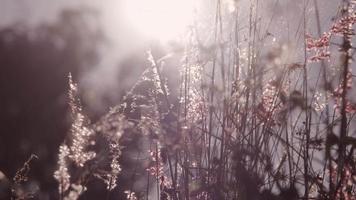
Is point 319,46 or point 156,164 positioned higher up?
point 319,46

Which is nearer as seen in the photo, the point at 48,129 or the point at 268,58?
the point at 268,58

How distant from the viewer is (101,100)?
9492 millimetres

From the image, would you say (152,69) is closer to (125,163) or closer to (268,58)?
(268,58)

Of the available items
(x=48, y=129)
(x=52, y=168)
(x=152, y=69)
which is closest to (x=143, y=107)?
(x=152, y=69)

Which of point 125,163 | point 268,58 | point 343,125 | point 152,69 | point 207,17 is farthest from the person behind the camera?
point 125,163

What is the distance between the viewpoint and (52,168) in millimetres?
10477

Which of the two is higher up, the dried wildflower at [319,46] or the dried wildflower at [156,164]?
the dried wildflower at [319,46]

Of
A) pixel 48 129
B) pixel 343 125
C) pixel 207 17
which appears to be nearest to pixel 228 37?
pixel 207 17

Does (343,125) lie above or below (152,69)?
below

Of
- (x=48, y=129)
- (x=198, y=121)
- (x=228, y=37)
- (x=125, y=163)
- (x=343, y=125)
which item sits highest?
(x=48, y=129)

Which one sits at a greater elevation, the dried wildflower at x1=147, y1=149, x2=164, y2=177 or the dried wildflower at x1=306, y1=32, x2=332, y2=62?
the dried wildflower at x1=306, y1=32, x2=332, y2=62

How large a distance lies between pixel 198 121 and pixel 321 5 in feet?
2.08

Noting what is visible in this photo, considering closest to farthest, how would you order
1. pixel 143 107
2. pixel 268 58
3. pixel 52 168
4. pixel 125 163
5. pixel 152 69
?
pixel 268 58 < pixel 143 107 < pixel 152 69 < pixel 125 163 < pixel 52 168

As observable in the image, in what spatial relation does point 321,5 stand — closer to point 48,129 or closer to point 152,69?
point 152,69
